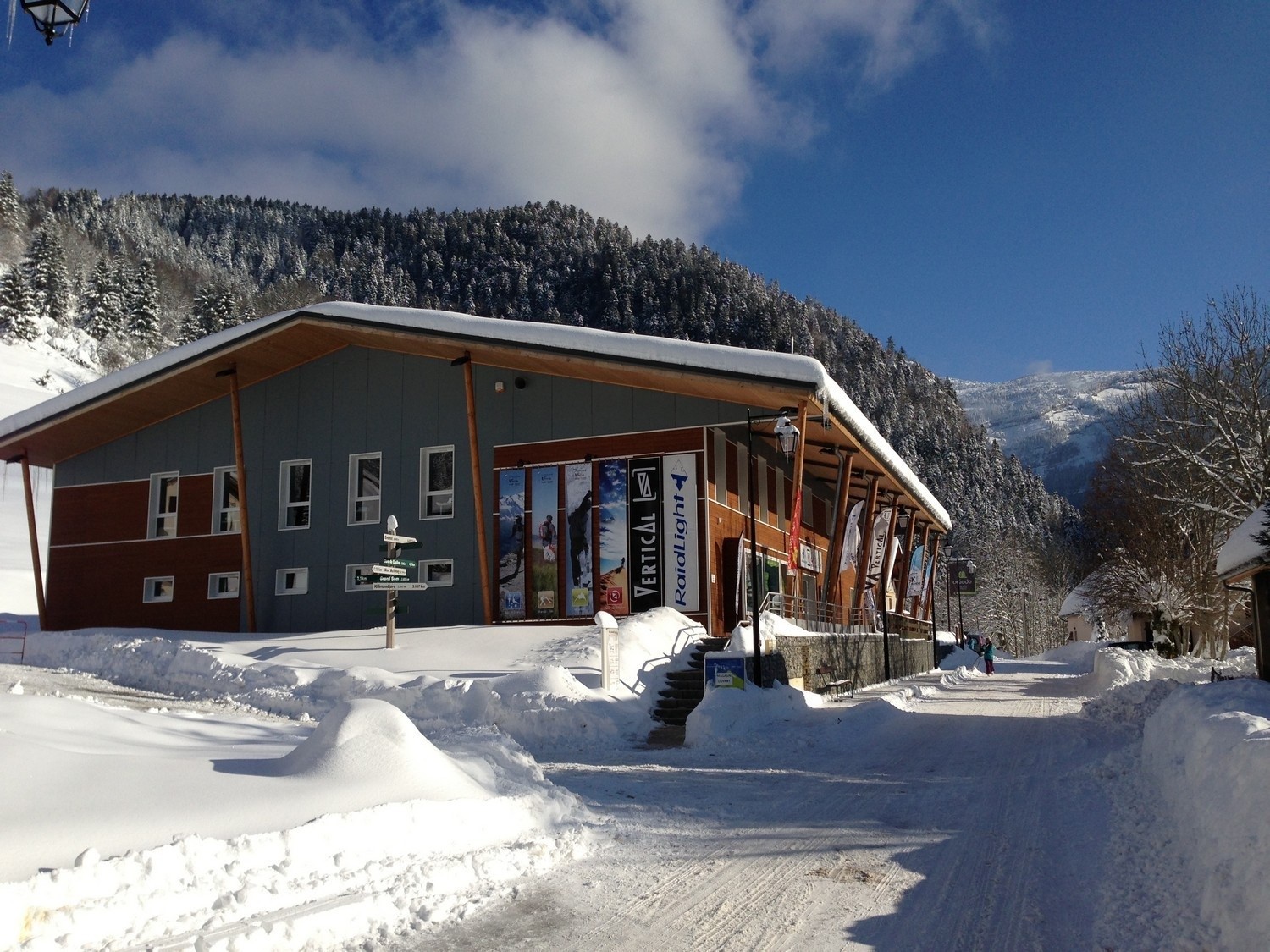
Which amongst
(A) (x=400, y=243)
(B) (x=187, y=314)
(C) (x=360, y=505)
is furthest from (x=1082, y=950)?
(A) (x=400, y=243)

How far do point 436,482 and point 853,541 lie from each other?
1321cm

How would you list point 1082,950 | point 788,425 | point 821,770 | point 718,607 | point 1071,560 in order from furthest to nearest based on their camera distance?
point 1071,560
point 718,607
point 788,425
point 821,770
point 1082,950

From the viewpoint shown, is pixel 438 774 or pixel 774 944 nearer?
pixel 774 944

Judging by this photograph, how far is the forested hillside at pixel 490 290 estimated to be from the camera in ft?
312

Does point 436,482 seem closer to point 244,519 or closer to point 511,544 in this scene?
point 511,544

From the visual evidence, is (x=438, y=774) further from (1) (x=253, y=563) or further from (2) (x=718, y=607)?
(1) (x=253, y=563)

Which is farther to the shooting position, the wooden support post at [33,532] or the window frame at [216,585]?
the wooden support post at [33,532]

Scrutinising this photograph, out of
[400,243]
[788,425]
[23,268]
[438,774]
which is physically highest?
[400,243]

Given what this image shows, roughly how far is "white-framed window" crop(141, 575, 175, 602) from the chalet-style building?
70mm

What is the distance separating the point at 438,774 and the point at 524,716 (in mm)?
8158

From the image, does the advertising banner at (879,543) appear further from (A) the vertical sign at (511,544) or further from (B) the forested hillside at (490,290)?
(B) the forested hillside at (490,290)

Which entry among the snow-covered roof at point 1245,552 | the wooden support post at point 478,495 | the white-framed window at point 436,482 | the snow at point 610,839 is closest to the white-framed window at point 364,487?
the white-framed window at point 436,482

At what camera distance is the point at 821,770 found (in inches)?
480

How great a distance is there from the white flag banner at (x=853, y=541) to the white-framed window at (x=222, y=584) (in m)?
18.3
